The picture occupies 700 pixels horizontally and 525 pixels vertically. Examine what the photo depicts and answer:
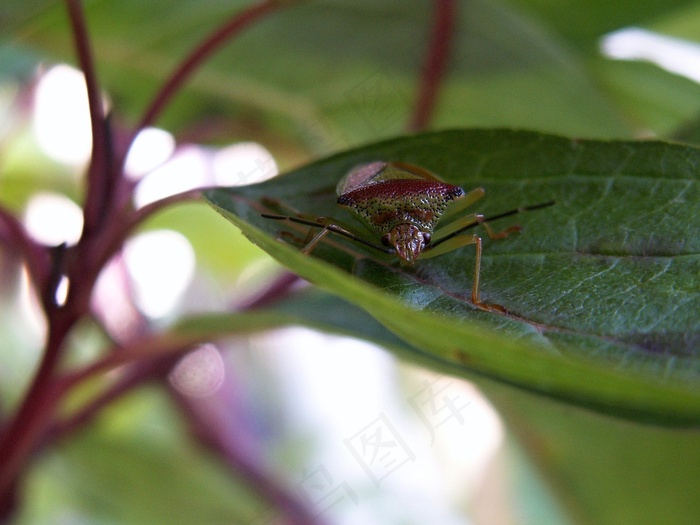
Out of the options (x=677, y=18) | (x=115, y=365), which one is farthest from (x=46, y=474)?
(x=677, y=18)

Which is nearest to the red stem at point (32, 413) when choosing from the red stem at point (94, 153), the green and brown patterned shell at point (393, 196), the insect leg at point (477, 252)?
the red stem at point (94, 153)

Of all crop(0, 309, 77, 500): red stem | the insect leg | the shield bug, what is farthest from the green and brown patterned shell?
crop(0, 309, 77, 500): red stem

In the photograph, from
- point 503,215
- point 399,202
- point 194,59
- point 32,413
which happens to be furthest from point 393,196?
point 32,413

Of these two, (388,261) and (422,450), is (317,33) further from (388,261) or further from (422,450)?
(422,450)

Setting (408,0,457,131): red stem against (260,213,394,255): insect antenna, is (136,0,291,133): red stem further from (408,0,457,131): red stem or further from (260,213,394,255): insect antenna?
(408,0,457,131): red stem

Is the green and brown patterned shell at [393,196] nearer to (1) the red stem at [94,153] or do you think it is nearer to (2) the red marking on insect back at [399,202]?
(2) the red marking on insect back at [399,202]

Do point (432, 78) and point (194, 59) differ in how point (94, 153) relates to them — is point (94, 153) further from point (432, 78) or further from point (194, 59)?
point (432, 78)
